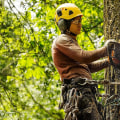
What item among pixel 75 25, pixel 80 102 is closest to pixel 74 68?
pixel 80 102

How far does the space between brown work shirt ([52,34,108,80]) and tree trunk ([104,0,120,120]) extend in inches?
22.9

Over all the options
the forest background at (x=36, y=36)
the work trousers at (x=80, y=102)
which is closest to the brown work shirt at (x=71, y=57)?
the work trousers at (x=80, y=102)

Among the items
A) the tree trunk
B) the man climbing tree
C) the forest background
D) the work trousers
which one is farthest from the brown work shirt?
the forest background

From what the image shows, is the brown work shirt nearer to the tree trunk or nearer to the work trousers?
the work trousers

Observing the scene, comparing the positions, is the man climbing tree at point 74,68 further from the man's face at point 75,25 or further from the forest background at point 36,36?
the forest background at point 36,36

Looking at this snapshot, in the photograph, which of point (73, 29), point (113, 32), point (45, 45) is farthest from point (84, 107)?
point (45, 45)

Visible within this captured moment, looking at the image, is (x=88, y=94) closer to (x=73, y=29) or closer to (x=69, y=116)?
(x=69, y=116)

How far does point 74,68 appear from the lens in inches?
146

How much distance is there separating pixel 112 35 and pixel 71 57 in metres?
1.00

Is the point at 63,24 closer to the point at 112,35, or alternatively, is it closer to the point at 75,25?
the point at 75,25

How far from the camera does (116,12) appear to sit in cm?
442

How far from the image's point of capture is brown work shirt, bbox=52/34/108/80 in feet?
11.7

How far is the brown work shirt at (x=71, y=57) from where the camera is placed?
3.56 m

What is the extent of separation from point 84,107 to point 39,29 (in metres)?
5.26
